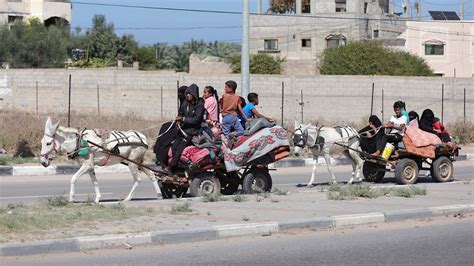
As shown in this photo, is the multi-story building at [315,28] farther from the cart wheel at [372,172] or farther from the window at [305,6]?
the cart wheel at [372,172]

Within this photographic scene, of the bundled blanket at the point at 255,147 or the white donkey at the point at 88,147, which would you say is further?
the bundled blanket at the point at 255,147

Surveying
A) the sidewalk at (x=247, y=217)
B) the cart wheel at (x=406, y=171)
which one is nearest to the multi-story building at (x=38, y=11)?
the cart wheel at (x=406, y=171)

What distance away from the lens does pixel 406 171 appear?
18188 mm

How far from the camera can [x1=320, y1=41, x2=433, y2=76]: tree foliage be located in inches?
2534

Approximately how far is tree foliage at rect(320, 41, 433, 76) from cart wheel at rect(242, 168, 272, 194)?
160 feet

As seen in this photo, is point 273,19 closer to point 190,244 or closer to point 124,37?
point 124,37

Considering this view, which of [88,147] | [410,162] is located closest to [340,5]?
[410,162]

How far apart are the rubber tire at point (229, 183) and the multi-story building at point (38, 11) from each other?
73675mm

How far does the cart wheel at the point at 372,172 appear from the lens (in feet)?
62.4

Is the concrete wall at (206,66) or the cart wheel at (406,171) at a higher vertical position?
the concrete wall at (206,66)

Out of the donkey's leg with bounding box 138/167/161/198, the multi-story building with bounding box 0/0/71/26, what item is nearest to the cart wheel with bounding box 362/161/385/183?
the donkey's leg with bounding box 138/167/161/198

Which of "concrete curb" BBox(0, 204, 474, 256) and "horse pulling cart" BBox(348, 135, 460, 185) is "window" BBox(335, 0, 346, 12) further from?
"concrete curb" BBox(0, 204, 474, 256)

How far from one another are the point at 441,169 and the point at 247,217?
7564mm

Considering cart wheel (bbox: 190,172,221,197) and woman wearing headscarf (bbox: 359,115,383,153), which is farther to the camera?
woman wearing headscarf (bbox: 359,115,383,153)
